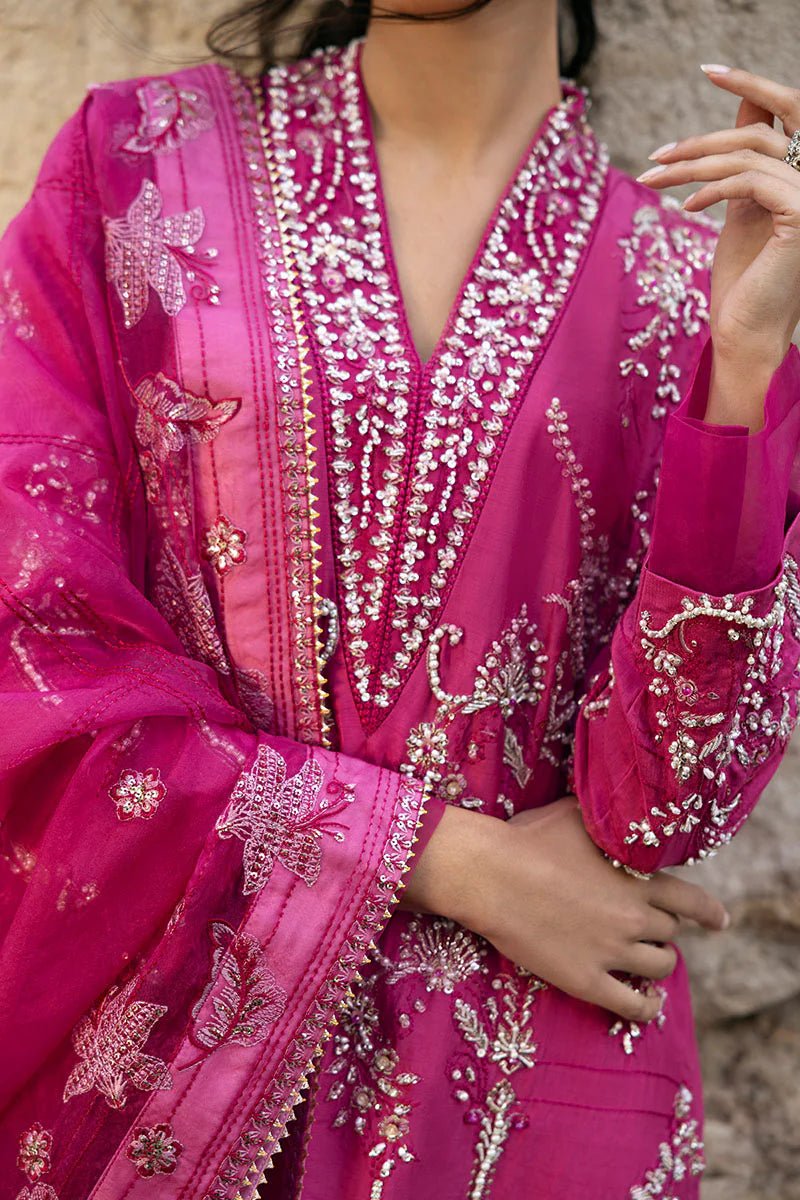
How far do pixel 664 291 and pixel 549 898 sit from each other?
0.49 meters

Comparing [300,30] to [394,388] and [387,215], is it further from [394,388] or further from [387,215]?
→ [394,388]

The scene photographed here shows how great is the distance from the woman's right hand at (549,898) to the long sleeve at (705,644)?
0.05m

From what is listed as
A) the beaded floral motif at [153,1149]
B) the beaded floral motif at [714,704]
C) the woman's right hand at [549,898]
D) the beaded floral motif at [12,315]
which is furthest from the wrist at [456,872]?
the beaded floral motif at [12,315]

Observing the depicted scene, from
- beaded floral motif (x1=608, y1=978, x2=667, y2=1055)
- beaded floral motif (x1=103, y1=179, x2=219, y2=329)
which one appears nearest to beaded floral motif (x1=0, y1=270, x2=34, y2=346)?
beaded floral motif (x1=103, y1=179, x2=219, y2=329)

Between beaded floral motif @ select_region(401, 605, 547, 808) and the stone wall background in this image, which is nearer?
beaded floral motif @ select_region(401, 605, 547, 808)

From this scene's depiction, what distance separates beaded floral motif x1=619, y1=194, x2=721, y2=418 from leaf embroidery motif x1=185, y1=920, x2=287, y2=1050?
0.51 m

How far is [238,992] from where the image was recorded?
81cm

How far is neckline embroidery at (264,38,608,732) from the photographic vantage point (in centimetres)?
89

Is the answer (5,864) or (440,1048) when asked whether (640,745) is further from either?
(5,864)

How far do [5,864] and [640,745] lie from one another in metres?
0.43

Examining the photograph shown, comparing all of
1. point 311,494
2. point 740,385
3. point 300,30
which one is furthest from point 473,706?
point 300,30

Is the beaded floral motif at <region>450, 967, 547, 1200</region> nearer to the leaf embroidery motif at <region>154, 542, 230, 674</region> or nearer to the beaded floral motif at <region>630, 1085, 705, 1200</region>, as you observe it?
the beaded floral motif at <region>630, 1085, 705, 1200</region>

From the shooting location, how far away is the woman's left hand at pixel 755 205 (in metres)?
0.76

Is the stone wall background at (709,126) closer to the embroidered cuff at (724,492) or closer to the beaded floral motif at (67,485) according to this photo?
the beaded floral motif at (67,485)
